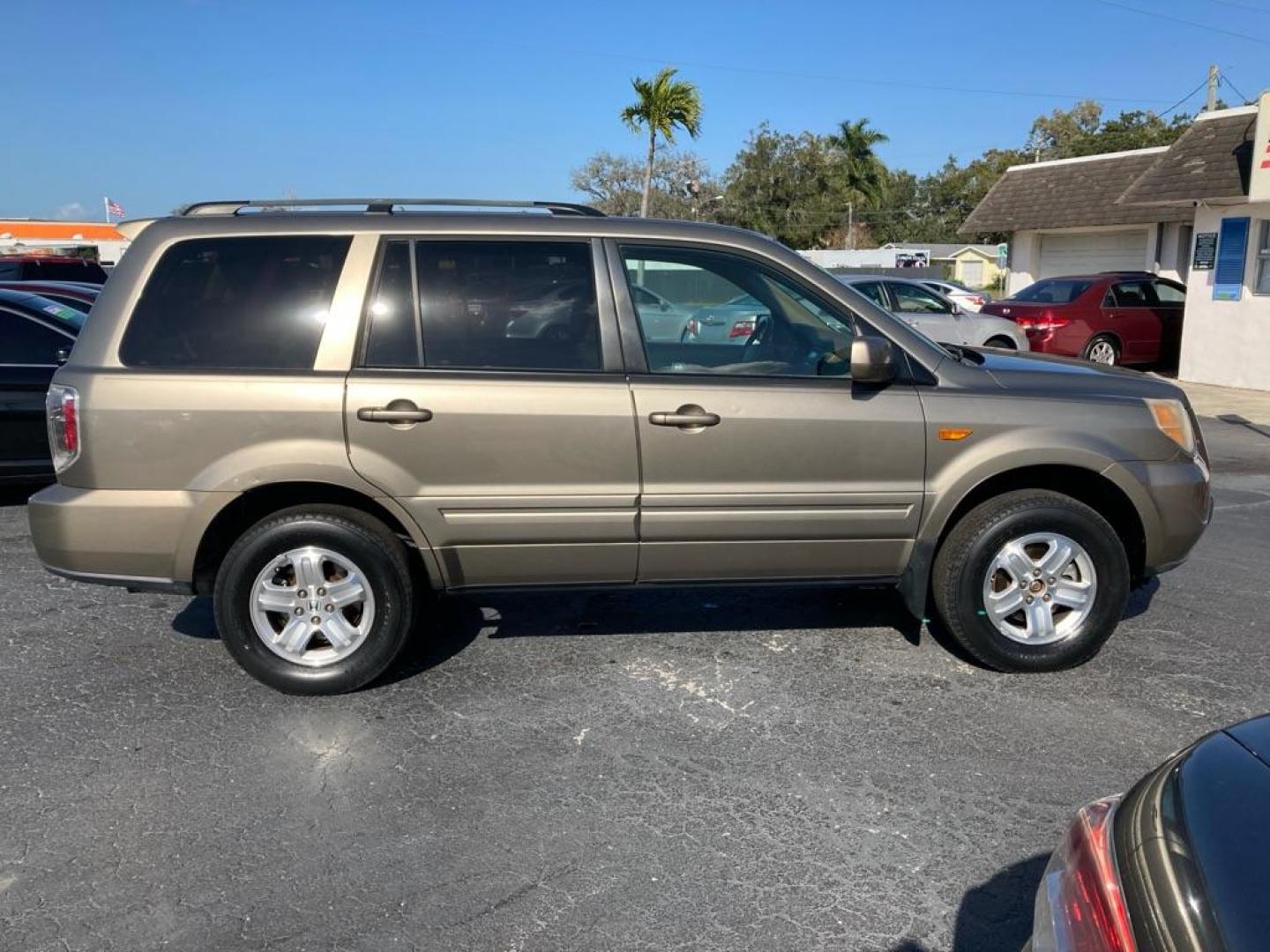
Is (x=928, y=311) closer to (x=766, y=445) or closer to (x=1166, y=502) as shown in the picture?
(x=1166, y=502)

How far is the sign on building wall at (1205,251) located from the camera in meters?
14.5

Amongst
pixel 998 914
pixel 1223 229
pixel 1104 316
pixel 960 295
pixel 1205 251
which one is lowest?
pixel 998 914

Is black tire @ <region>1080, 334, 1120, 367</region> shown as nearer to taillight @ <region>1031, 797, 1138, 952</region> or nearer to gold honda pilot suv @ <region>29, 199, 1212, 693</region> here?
gold honda pilot suv @ <region>29, 199, 1212, 693</region>

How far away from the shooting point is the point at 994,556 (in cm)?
432

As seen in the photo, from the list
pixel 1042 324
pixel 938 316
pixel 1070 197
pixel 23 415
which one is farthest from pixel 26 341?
pixel 1070 197

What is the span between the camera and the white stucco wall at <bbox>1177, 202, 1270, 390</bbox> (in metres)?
14.1

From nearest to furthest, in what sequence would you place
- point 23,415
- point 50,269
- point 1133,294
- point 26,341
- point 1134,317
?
point 23,415 < point 26,341 < point 1134,317 < point 1133,294 < point 50,269

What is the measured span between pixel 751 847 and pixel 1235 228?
1438 cm

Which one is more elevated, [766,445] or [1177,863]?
[766,445]

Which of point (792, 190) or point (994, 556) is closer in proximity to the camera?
point (994, 556)

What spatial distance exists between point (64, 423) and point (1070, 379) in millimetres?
4184

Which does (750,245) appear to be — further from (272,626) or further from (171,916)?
(171,916)

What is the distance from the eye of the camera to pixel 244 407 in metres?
4.00

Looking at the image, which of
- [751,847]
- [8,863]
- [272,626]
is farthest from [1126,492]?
[8,863]
